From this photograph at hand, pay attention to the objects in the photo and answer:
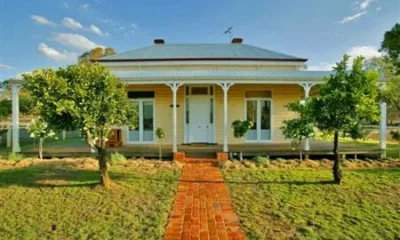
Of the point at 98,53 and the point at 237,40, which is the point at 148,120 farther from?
the point at 98,53

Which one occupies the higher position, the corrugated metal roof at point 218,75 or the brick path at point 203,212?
the corrugated metal roof at point 218,75

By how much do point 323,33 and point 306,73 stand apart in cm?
1113

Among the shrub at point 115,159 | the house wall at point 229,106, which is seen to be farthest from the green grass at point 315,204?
the house wall at point 229,106

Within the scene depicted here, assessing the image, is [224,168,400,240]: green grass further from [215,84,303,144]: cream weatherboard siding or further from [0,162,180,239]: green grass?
[215,84,303,144]: cream weatherboard siding

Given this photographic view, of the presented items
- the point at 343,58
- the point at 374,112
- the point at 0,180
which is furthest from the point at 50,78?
the point at 374,112

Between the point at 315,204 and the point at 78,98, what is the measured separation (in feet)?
18.0

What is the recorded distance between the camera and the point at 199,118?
12.8 meters

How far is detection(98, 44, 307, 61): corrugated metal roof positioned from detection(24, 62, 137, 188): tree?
9060 millimetres

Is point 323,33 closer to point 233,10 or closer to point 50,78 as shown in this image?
point 233,10

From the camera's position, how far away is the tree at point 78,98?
570 cm

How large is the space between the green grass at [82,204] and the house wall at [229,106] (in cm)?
476

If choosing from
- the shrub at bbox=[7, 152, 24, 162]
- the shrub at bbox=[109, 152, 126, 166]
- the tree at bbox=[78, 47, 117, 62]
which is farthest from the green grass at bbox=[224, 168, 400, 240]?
the tree at bbox=[78, 47, 117, 62]

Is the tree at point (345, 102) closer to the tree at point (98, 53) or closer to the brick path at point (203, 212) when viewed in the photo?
the brick path at point (203, 212)

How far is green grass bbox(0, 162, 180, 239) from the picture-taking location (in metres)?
4.39
